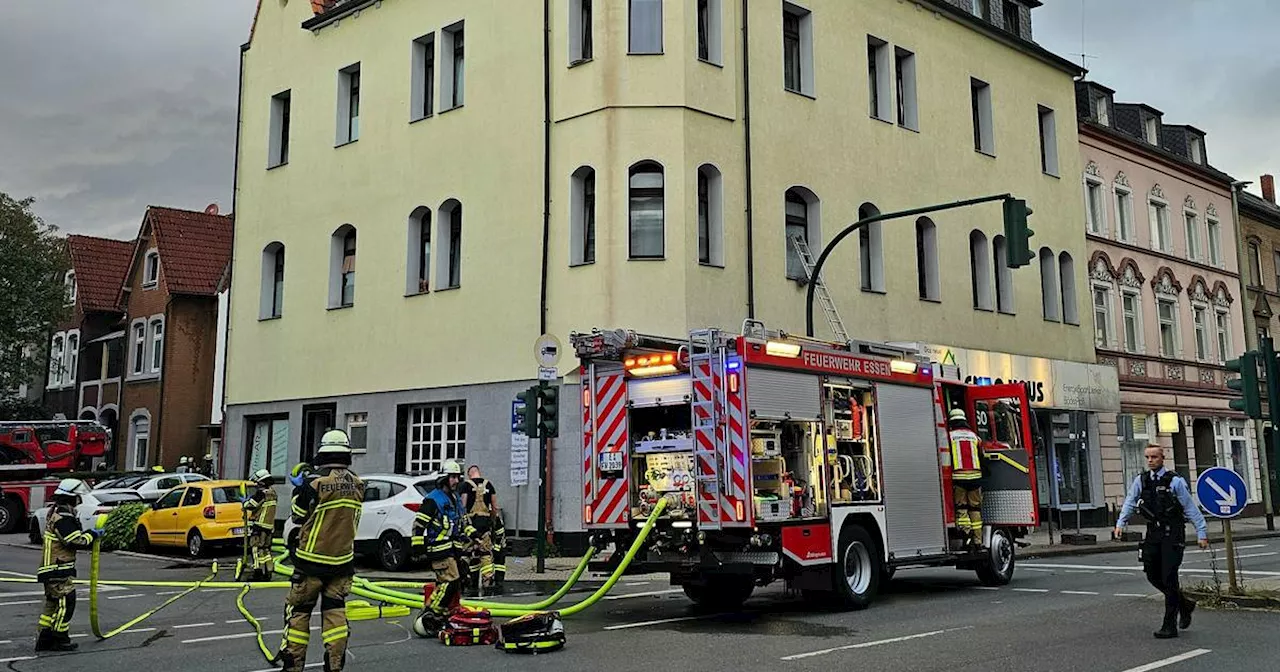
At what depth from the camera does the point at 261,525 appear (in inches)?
656

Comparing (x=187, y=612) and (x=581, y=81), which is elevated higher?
(x=581, y=81)

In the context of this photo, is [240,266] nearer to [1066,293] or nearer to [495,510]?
[495,510]

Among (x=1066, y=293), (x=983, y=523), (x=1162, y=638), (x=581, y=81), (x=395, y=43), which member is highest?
(x=395, y=43)

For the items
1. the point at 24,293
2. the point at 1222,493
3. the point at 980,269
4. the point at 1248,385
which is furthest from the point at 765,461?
the point at 24,293

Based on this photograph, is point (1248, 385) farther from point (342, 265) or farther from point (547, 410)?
point (342, 265)

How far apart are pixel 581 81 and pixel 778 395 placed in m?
10.8

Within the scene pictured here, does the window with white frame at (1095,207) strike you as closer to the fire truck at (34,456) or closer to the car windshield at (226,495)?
the car windshield at (226,495)

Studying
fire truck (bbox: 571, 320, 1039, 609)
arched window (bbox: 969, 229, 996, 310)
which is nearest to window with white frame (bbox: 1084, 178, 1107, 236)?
arched window (bbox: 969, 229, 996, 310)

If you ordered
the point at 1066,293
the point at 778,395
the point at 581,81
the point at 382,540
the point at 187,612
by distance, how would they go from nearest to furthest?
the point at 778,395 → the point at 187,612 → the point at 382,540 → the point at 581,81 → the point at 1066,293

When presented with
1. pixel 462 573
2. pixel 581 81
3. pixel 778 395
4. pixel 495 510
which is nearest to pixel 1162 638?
pixel 778 395

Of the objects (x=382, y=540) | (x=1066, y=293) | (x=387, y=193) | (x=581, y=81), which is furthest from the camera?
(x=1066, y=293)

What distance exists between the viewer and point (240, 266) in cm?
2759

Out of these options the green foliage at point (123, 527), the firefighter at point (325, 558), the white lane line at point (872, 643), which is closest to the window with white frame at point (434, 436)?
the green foliage at point (123, 527)

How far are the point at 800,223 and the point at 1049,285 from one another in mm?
10040
